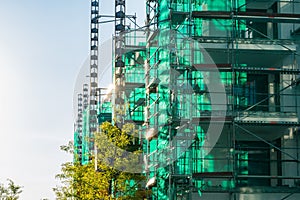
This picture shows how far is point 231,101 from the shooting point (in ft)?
87.4

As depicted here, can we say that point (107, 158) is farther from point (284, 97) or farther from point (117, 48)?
point (117, 48)

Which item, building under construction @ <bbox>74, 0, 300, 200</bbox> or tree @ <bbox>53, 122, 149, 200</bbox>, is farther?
tree @ <bbox>53, 122, 149, 200</bbox>

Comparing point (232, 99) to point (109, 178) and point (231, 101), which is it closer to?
point (231, 101)

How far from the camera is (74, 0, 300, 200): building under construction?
1014 inches

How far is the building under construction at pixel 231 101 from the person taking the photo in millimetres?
25766

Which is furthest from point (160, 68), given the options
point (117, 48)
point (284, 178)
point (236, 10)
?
point (117, 48)

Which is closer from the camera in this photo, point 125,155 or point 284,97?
point 284,97

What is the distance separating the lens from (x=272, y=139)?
27875 mm

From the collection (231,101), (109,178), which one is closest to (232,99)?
(231,101)

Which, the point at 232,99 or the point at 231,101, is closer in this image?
the point at 232,99

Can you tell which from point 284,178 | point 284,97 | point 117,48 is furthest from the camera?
point 117,48

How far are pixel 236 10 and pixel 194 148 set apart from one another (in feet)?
16.5

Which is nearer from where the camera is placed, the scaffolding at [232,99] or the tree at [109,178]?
the scaffolding at [232,99]

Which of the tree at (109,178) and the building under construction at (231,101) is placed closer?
the building under construction at (231,101)
